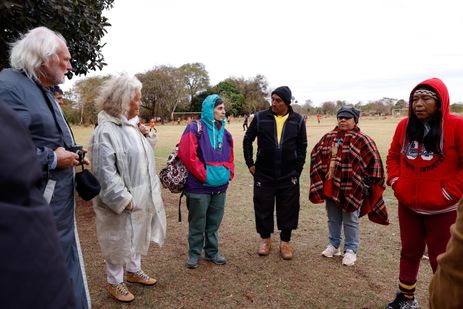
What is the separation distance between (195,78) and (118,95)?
69.7m

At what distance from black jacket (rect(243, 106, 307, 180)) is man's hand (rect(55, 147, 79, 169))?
2.60 m

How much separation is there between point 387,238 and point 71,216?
426 cm

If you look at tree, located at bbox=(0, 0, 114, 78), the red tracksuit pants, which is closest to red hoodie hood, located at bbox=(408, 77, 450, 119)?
the red tracksuit pants

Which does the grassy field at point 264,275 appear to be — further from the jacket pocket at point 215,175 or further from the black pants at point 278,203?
the jacket pocket at point 215,175

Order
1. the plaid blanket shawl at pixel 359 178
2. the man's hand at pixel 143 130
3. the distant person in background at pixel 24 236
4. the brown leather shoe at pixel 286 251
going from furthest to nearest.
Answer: the brown leather shoe at pixel 286 251, the plaid blanket shawl at pixel 359 178, the man's hand at pixel 143 130, the distant person in background at pixel 24 236

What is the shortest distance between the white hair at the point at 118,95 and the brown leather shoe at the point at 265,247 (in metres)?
2.40

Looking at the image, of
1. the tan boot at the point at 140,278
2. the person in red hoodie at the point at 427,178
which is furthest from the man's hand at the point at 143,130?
the person in red hoodie at the point at 427,178

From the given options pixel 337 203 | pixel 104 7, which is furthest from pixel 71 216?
pixel 104 7

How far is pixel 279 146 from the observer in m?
4.39

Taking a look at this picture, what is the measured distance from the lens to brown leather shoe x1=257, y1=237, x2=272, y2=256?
176 inches

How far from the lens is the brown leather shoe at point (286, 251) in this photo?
4.37m

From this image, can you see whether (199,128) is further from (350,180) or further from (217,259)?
(350,180)

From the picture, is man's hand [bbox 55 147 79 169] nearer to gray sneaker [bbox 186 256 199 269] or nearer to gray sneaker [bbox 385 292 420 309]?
gray sneaker [bbox 186 256 199 269]

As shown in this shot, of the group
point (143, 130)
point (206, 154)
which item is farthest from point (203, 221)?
point (143, 130)
